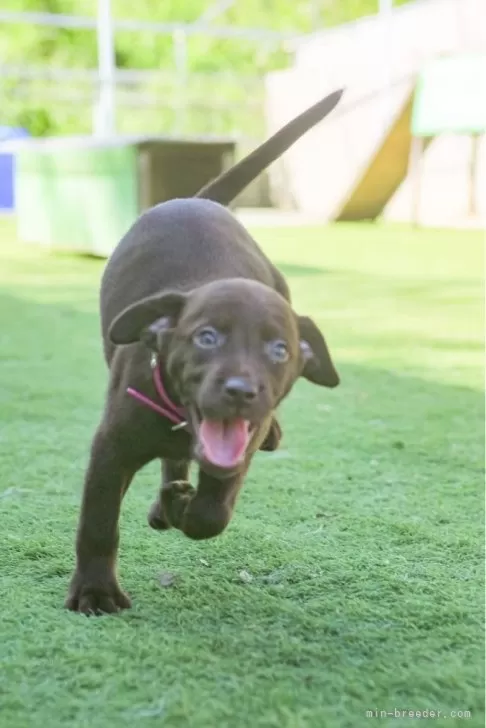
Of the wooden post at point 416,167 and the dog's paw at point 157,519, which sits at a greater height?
the dog's paw at point 157,519

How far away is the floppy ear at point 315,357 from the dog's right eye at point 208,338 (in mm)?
274

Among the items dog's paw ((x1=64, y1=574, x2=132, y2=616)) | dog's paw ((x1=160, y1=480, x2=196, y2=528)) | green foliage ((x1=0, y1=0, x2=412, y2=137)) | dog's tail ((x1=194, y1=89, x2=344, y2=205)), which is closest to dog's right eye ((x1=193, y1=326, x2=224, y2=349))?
dog's paw ((x1=160, y1=480, x2=196, y2=528))

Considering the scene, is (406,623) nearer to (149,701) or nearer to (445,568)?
(445,568)

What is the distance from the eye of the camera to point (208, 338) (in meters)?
1.74

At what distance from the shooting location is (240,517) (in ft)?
8.41

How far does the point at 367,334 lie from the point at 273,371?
3.64m

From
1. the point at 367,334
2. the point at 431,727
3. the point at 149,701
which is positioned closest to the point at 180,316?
the point at 149,701

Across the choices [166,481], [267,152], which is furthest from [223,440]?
[267,152]

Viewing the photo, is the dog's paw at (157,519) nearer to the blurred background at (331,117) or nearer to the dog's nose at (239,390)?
the dog's nose at (239,390)

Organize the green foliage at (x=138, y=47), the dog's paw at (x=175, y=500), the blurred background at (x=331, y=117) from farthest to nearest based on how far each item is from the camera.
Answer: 1. the green foliage at (x=138, y=47)
2. the blurred background at (x=331, y=117)
3. the dog's paw at (x=175, y=500)

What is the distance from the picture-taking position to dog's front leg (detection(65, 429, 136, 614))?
1.98m

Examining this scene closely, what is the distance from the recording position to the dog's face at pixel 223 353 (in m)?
1.69

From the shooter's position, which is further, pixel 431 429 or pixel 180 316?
pixel 431 429

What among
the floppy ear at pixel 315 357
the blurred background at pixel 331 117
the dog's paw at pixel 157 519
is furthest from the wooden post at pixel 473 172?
the floppy ear at pixel 315 357
